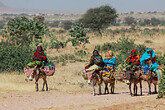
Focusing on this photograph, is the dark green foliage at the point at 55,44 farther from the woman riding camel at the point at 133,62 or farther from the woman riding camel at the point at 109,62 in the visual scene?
the woman riding camel at the point at 133,62

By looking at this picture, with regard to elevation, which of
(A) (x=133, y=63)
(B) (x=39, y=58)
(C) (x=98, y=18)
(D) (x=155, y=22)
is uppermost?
(D) (x=155, y=22)

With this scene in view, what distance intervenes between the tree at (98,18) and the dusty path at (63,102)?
36619mm

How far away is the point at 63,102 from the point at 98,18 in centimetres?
4100

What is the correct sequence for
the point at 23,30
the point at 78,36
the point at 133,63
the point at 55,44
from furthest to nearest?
the point at 78,36
the point at 55,44
the point at 23,30
the point at 133,63

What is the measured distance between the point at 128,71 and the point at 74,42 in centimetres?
2055

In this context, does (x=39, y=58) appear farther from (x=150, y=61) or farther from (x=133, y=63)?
(x=150, y=61)

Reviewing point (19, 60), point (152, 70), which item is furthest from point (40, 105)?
point (19, 60)

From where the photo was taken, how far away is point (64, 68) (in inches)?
976

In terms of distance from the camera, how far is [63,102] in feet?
43.3

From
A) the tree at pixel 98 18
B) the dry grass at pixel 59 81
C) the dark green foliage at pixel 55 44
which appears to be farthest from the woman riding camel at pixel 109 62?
the tree at pixel 98 18

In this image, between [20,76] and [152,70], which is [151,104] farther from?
[20,76]

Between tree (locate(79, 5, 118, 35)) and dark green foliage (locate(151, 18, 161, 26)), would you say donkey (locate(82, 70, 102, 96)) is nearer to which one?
tree (locate(79, 5, 118, 35))

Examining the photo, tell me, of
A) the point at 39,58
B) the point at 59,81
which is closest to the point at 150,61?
the point at 39,58

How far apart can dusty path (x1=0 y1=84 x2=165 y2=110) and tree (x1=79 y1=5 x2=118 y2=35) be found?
1442 inches
